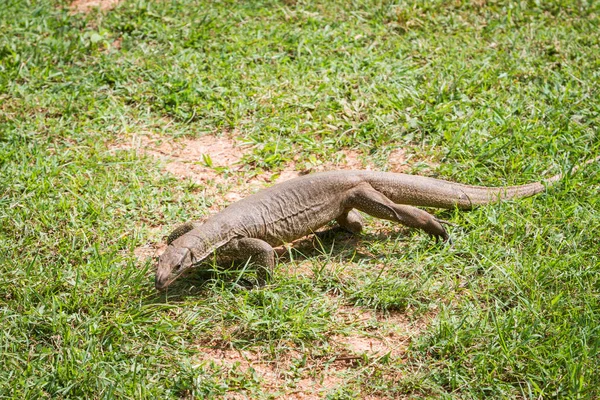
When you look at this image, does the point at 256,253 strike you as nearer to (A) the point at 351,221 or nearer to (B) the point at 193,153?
(A) the point at 351,221

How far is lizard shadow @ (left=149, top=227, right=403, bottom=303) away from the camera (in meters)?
6.09

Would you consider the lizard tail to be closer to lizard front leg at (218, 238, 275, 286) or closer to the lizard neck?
lizard front leg at (218, 238, 275, 286)

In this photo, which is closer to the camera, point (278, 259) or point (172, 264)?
point (172, 264)

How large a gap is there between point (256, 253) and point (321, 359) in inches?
44.4

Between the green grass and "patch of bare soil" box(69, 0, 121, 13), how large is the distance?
19 centimetres

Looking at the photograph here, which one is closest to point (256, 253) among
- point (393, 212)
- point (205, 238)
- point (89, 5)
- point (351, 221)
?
point (205, 238)

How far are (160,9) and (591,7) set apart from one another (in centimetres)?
577

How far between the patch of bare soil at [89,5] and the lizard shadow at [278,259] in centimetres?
504

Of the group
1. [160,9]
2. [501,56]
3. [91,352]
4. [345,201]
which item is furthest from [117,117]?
[501,56]

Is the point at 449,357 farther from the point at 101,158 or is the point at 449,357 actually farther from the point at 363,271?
the point at 101,158

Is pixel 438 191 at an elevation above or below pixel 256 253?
above

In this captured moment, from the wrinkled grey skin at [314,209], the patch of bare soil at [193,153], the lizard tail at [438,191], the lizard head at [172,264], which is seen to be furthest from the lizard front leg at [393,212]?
the patch of bare soil at [193,153]

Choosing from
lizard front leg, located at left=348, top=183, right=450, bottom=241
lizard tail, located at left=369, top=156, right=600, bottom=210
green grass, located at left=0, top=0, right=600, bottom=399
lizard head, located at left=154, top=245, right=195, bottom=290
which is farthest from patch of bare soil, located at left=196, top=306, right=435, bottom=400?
lizard tail, located at left=369, top=156, right=600, bottom=210

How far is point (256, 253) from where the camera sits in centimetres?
617
